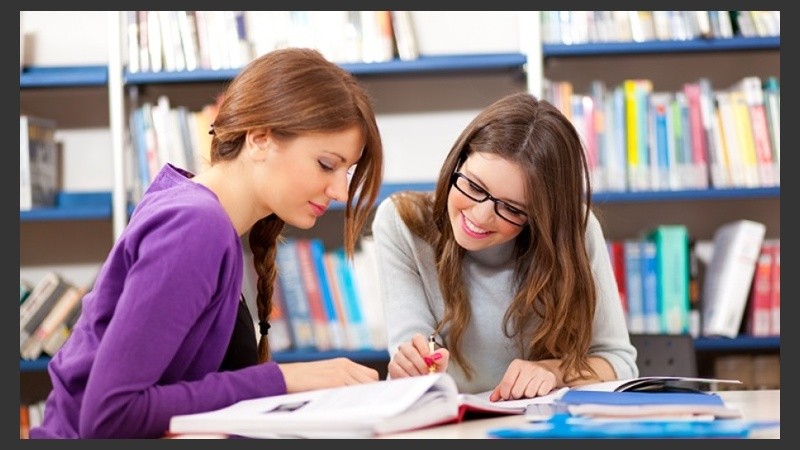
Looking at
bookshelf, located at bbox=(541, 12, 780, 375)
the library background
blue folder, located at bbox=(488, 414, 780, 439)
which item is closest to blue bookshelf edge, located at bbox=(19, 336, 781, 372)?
the library background

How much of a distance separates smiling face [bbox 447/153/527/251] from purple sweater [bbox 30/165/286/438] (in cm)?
51

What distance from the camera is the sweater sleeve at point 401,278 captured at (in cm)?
182

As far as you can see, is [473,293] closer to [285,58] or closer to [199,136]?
[285,58]

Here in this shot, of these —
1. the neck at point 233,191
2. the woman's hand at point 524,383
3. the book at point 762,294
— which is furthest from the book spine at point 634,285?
the neck at point 233,191

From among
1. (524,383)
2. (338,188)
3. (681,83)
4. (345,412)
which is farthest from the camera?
(681,83)

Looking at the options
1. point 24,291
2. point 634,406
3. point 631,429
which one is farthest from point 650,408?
point 24,291

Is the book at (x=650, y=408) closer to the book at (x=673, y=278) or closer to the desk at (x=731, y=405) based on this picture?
the desk at (x=731, y=405)

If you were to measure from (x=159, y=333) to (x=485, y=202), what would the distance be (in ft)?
2.25

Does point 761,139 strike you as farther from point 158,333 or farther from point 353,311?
point 158,333

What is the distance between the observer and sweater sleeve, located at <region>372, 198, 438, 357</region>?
1.82 metres

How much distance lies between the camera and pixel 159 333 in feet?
3.79

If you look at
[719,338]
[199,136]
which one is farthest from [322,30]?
[719,338]

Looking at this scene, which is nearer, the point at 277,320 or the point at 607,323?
the point at 607,323

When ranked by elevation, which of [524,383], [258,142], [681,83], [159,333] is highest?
[681,83]
